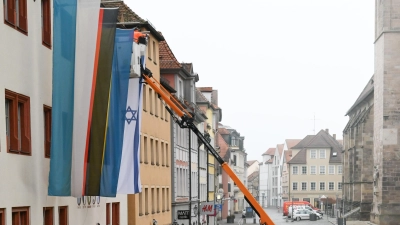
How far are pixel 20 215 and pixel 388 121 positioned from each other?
65.9 meters

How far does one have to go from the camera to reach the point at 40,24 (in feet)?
76.6

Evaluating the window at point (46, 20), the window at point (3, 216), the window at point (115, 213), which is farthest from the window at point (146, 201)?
the window at point (3, 216)

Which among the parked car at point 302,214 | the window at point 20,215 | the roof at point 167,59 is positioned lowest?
the parked car at point 302,214

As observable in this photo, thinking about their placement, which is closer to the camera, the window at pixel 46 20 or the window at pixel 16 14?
the window at pixel 16 14

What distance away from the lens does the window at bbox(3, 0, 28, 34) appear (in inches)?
819

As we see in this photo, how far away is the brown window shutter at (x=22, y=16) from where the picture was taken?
2175 centimetres

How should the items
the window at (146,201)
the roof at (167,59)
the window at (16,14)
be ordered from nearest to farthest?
the window at (16,14) → the window at (146,201) → the roof at (167,59)

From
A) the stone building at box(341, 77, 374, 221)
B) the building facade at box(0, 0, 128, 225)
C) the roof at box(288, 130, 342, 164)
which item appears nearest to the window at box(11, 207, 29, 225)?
the building facade at box(0, 0, 128, 225)

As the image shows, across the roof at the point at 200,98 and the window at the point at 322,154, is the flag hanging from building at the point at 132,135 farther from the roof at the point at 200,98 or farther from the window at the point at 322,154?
the window at the point at 322,154

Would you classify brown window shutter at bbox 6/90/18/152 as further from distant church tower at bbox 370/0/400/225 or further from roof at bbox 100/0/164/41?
distant church tower at bbox 370/0/400/225

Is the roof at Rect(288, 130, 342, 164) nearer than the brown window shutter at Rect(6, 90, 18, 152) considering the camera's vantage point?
No

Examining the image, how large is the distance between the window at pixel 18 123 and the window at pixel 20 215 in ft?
4.28

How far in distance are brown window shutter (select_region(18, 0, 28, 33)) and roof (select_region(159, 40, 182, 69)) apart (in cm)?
3546

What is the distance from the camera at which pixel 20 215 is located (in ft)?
71.1
